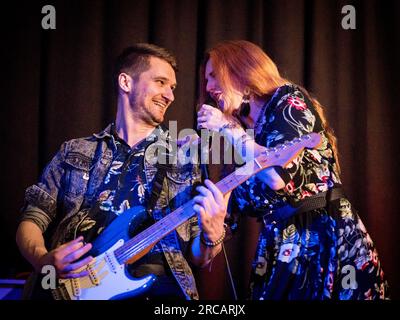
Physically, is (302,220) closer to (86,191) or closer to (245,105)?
(245,105)

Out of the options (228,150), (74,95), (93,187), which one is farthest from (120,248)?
(74,95)

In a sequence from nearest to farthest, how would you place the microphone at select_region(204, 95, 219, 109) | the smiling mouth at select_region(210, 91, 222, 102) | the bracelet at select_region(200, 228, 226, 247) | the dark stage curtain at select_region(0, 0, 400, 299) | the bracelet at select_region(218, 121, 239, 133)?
the bracelet at select_region(218, 121, 239, 133)
the bracelet at select_region(200, 228, 226, 247)
the smiling mouth at select_region(210, 91, 222, 102)
the microphone at select_region(204, 95, 219, 109)
the dark stage curtain at select_region(0, 0, 400, 299)

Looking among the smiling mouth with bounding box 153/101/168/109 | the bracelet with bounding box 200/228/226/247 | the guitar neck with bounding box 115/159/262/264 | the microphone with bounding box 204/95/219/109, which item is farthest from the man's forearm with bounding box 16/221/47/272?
the microphone with bounding box 204/95/219/109

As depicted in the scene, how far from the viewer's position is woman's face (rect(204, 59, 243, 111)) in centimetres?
146

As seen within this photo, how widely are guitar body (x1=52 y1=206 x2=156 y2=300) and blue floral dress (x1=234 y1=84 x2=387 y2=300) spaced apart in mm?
407

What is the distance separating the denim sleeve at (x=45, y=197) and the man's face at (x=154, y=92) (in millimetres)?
382

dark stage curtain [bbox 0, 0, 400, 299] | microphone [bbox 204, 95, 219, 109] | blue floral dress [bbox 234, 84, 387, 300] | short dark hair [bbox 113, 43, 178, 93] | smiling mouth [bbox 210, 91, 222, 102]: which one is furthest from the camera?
dark stage curtain [bbox 0, 0, 400, 299]

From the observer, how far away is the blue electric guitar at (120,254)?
1.36 m

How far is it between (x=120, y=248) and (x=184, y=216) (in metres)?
0.25

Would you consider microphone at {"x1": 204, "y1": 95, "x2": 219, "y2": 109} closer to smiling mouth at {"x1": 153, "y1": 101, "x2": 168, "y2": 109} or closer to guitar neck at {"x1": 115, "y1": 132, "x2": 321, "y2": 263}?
smiling mouth at {"x1": 153, "y1": 101, "x2": 168, "y2": 109}

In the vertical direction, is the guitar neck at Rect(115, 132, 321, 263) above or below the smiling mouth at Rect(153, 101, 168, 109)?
below

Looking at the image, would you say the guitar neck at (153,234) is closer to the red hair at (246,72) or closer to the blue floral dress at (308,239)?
the blue floral dress at (308,239)
